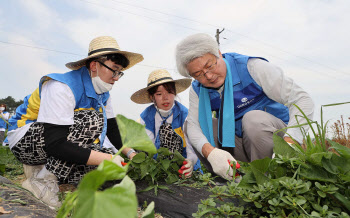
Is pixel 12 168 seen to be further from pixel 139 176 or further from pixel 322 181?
pixel 322 181

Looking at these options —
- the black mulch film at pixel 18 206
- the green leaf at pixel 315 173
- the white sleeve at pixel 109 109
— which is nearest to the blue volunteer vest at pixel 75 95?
the white sleeve at pixel 109 109

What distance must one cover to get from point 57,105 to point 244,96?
142 cm

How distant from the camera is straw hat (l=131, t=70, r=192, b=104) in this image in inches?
117

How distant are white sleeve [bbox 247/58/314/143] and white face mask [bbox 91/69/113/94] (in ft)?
3.84

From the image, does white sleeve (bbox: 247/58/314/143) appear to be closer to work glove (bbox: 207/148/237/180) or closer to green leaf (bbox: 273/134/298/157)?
work glove (bbox: 207/148/237/180)

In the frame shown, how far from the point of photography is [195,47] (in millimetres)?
2090

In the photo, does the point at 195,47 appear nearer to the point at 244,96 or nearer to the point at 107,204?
the point at 244,96

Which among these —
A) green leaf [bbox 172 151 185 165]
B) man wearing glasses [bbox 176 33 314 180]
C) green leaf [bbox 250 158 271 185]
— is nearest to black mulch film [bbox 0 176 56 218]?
green leaf [bbox 172 151 185 165]

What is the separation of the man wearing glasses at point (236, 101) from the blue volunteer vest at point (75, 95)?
747 mm

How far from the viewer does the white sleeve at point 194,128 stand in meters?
2.24

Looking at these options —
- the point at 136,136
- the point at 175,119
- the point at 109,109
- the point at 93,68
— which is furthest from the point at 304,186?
the point at 175,119

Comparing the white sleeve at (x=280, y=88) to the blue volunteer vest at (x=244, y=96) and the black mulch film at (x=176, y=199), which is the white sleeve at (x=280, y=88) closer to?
the blue volunteer vest at (x=244, y=96)

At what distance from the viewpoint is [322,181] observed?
1000 millimetres

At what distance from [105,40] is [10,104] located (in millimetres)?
35574
